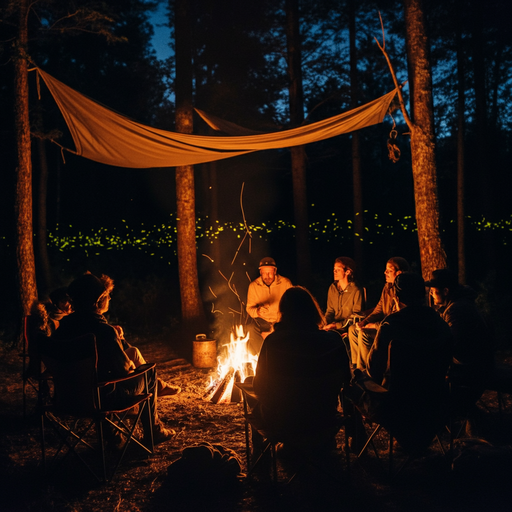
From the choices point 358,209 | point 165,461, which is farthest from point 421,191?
point 358,209

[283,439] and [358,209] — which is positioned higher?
[358,209]

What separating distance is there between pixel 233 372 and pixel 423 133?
9.92 ft

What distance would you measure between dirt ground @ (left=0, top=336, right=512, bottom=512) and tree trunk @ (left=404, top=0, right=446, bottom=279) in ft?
6.18

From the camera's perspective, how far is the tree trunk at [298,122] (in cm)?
869

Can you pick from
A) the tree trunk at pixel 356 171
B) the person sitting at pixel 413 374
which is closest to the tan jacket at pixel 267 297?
the person sitting at pixel 413 374

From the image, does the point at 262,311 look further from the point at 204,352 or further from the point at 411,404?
the point at 411,404

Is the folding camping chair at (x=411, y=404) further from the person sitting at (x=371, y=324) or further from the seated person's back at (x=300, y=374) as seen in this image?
the person sitting at (x=371, y=324)

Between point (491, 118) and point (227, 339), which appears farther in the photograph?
point (491, 118)

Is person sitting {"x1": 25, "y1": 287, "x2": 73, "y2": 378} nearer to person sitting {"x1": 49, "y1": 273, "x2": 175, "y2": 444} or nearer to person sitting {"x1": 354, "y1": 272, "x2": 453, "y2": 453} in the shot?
person sitting {"x1": 49, "y1": 273, "x2": 175, "y2": 444}

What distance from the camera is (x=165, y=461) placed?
3.22 meters

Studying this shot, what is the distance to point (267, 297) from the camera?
5.56m

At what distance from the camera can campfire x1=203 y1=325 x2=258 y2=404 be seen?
4.57 metres

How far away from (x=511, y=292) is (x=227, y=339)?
6.85 meters

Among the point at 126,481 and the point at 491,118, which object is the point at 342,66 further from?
the point at 126,481
